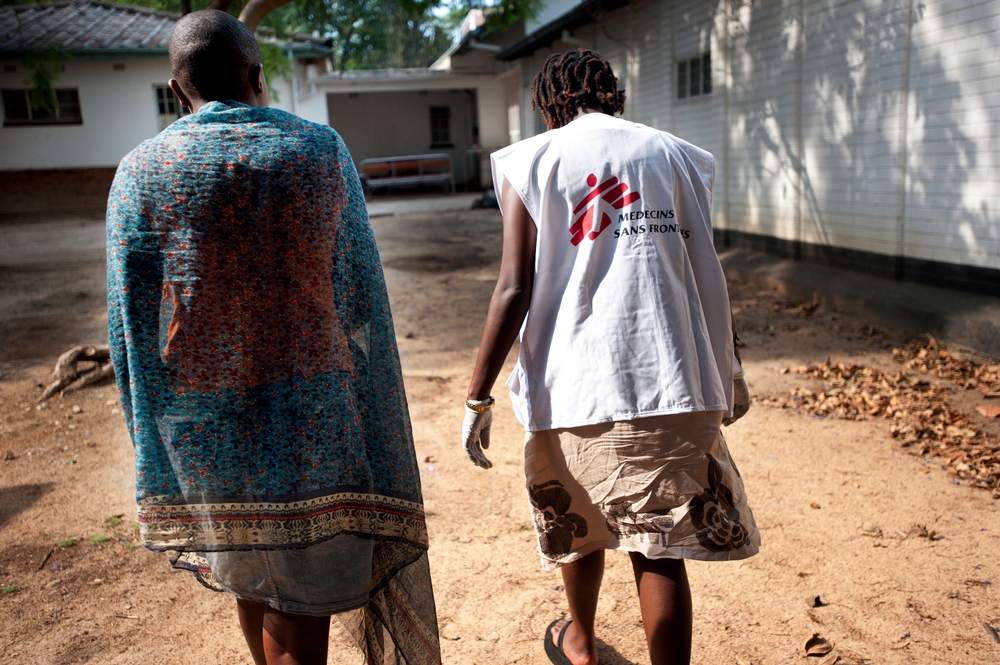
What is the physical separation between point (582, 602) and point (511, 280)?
0.97 m

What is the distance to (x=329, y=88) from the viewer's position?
21688mm

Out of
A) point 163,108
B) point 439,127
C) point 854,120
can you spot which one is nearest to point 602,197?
point 854,120

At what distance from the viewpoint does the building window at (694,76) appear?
1064 centimetres

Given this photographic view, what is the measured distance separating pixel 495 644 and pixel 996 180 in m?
5.28

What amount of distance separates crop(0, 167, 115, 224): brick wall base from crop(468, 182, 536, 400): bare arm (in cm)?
1890

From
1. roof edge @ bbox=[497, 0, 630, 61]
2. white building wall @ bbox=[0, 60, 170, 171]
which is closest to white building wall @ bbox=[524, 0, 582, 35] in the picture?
roof edge @ bbox=[497, 0, 630, 61]

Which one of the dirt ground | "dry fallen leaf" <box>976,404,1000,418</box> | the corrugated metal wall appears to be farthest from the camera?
the corrugated metal wall

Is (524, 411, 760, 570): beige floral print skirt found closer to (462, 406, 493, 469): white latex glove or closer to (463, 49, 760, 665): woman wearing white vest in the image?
(463, 49, 760, 665): woman wearing white vest

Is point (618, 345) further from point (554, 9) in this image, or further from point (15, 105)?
point (15, 105)

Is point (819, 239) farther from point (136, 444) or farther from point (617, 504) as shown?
point (136, 444)

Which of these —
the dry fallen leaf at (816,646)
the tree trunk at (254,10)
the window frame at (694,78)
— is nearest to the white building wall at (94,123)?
the window frame at (694,78)

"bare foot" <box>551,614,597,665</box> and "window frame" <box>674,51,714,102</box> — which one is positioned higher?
"window frame" <box>674,51,714,102</box>

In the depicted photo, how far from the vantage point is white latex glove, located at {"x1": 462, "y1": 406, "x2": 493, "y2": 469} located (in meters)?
2.05

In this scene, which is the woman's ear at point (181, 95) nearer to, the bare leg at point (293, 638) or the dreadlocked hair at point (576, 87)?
the dreadlocked hair at point (576, 87)
